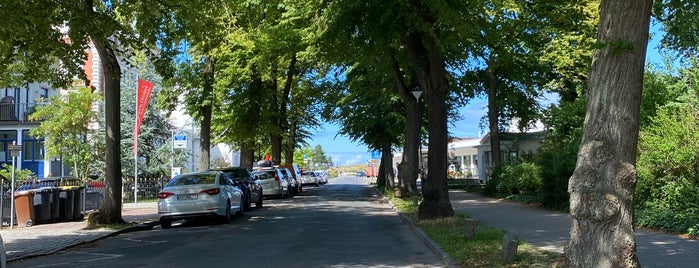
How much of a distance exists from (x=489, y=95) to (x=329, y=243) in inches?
792

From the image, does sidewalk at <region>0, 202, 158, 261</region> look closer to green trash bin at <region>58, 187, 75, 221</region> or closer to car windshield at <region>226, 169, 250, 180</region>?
green trash bin at <region>58, 187, 75, 221</region>

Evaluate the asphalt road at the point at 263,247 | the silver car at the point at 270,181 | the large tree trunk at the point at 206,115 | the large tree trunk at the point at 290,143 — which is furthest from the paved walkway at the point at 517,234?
the large tree trunk at the point at 290,143

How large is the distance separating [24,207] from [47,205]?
2.39 feet

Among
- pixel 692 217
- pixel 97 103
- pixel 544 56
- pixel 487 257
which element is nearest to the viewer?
pixel 487 257

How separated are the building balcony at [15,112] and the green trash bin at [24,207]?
65.9ft

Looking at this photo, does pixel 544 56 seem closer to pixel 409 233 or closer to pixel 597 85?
pixel 409 233

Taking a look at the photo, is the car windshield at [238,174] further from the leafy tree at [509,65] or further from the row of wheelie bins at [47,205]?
the leafy tree at [509,65]

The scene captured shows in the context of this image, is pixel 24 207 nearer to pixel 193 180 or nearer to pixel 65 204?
pixel 65 204

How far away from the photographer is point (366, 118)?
36.2m

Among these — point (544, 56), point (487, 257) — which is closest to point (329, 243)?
point (487, 257)

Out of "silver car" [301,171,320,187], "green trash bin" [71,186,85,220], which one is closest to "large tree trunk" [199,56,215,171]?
"green trash bin" [71,186,85,220]

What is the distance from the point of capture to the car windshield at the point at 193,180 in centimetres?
1661

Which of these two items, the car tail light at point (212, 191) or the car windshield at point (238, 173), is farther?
the car windshield at point (238, 173)

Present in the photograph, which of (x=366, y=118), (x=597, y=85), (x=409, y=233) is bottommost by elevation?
(x=409, y=233)
